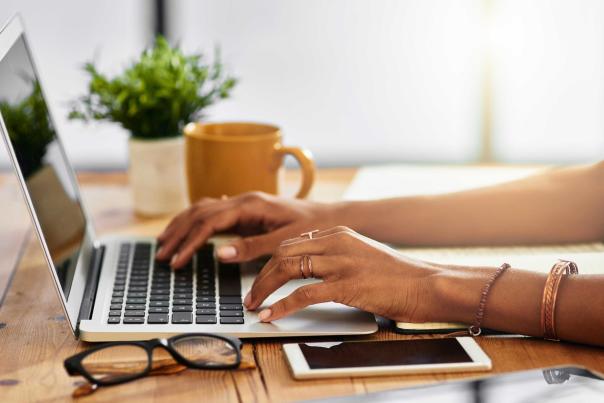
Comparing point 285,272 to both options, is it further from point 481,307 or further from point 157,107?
point 157,107

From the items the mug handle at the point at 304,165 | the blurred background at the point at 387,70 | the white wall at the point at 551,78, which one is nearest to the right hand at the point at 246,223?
the mug handle at the point at 304,165

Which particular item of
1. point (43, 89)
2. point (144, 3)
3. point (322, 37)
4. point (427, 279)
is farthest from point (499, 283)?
point (322, 37)

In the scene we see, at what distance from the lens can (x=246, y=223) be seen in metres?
1.25

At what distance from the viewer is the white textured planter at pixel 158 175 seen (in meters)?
1.46

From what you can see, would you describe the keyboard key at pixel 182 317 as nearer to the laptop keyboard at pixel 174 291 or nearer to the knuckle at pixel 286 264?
the laptop keyboard at pixel 174 291

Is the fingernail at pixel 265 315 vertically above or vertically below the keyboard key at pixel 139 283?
above

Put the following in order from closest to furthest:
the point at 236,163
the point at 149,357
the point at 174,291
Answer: the point at 149,357 → the point at 174,291 → the point at 236,163

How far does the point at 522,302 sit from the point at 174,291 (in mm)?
410

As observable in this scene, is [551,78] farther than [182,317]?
Yes

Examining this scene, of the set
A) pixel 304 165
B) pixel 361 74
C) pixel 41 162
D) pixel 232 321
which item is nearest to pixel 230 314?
pixel 232 321

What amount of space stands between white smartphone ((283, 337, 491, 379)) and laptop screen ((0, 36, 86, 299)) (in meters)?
0.28

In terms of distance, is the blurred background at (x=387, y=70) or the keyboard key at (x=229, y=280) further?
the blurred background at (x=387, y=70)

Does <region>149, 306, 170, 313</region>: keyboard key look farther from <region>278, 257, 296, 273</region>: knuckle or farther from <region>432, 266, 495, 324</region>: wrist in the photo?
<region>432, 266, 495, 324</region>: wrist

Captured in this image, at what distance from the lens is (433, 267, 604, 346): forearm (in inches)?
36.4
